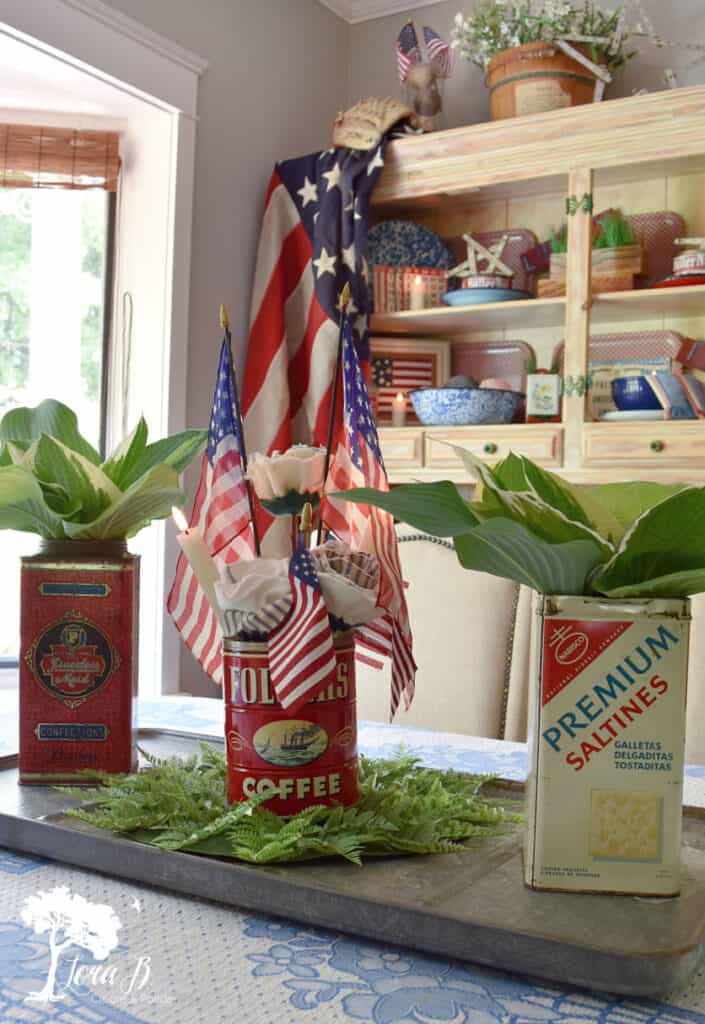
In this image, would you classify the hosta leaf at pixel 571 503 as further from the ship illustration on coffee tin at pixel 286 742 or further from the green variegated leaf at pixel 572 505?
the ship illustration on coffee tin at pixel 286 742

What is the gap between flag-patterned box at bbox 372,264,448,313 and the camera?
3.07 m

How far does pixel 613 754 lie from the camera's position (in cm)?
66

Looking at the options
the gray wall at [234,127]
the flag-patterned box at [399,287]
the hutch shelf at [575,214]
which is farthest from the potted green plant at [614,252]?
the gray wall at [234,127]

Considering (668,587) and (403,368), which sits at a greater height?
(403,368)

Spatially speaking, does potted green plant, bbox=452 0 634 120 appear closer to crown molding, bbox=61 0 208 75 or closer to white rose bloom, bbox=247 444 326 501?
crown molding, bbox=61 0 208 75

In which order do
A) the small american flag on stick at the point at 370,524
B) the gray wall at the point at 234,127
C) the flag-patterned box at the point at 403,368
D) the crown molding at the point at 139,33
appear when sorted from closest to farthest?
the small american flag on stick at the point at 370,524
the crown molding at the point at 139,33
the gray wall at the point at 234,127
the flag-patterned box at the point at 403,368

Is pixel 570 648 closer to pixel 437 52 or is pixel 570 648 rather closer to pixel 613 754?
pixel 613 754

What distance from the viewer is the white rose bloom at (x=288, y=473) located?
2.72 feet

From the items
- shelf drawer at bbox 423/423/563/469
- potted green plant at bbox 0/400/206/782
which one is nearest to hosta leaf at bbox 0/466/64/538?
potted green plant at bbox 0/400/206/782

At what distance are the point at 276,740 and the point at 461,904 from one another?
189 mm

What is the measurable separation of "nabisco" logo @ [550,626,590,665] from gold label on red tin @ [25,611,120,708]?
45cm

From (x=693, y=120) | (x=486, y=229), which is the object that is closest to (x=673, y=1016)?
(x=693, y=120)

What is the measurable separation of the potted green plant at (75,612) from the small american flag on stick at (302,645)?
8.9 inches

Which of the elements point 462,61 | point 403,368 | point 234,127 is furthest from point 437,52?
point 403,368
